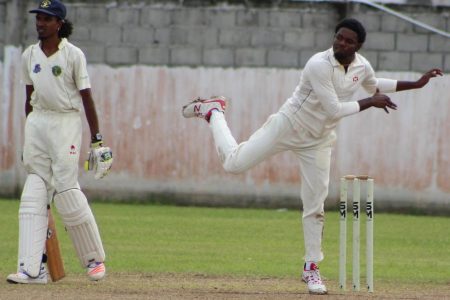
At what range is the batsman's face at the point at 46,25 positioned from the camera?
9.39m

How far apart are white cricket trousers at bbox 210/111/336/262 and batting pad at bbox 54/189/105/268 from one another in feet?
3.99

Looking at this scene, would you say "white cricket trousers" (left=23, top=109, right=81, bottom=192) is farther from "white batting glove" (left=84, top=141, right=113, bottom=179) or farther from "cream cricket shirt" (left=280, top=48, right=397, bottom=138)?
"cream cricket shirt" (left=280, top=48, right=397, bottom=138)

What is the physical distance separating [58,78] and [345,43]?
82.8 inches

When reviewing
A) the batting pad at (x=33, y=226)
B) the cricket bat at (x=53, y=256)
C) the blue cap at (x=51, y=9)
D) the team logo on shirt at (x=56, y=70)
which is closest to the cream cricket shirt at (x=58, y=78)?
the team logo on shirt at (x=56, y=70)

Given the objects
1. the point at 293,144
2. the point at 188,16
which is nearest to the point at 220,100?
the point at 293,144

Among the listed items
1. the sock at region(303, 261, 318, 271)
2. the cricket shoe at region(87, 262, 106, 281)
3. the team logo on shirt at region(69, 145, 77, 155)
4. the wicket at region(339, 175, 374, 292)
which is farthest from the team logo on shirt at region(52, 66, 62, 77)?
the sock at region(303, 261, 318, 271)

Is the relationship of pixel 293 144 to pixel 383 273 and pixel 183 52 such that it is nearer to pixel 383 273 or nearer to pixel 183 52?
pixel 383 273

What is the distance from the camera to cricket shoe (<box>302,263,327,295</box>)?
9422mm

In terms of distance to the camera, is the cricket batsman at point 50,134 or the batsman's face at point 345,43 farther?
the cricket batsman at point 50,134

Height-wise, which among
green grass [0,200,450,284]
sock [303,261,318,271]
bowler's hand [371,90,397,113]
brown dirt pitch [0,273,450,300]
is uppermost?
bowler's hand [371,90,397,113]

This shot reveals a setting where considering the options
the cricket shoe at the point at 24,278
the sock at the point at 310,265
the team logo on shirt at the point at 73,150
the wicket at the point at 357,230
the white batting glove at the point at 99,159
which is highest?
the team logo on shirt at the point at 73,150

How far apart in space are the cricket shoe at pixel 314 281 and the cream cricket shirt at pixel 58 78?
2140mm

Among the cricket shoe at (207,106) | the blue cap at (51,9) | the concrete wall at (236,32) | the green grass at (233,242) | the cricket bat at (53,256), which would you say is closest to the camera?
the blue cap at (51,9)

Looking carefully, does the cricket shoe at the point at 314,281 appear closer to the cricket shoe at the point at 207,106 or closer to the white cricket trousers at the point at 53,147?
the cricket shoe at the point at 207,106
